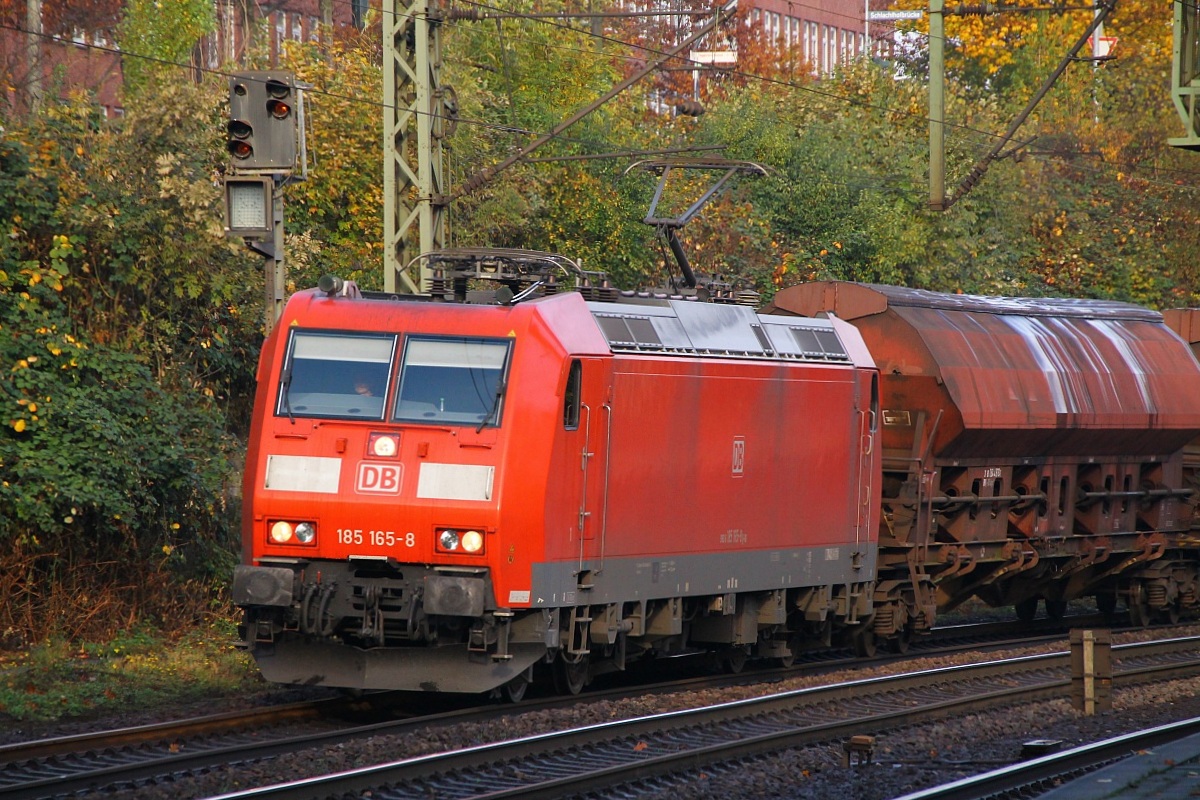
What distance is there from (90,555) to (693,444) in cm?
646

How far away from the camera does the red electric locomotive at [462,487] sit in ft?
44.1

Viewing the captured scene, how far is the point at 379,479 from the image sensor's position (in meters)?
13.6

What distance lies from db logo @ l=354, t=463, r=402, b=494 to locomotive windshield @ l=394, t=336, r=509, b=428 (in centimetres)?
43

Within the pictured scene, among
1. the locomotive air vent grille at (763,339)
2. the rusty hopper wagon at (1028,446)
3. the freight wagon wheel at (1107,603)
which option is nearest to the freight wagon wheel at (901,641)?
the rusty hopper wagon at (1028,446)

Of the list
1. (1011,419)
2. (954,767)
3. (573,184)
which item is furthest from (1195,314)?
(954,767)

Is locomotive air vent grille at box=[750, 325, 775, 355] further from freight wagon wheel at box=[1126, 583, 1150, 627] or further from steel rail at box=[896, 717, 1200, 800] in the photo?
freight wagon wheel at box=[1126, 583, 1150, 627]

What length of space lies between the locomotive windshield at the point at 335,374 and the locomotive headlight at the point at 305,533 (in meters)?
0.89

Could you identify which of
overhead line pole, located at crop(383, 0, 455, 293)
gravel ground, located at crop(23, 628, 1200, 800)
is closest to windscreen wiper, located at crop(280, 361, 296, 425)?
gravel ground, located at crop(23, 628, 1200, 800)

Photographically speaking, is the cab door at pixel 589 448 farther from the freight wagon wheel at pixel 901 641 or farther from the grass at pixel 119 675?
the freight wagon wheel at pixel 901 641

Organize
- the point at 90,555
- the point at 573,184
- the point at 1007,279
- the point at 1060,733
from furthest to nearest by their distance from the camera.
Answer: the point at 1007,279
the point at 573,184
the point at 90,555
the point at 1060,733

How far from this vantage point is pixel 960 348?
21.0 m

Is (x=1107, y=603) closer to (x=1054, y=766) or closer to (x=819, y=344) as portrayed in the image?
(x=819, y=344)

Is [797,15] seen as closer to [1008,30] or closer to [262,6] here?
[1008,30]

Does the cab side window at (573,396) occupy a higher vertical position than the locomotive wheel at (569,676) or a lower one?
higher
